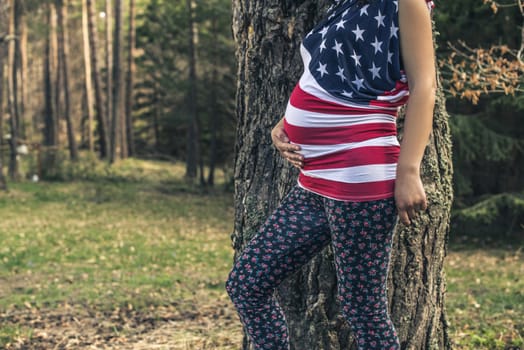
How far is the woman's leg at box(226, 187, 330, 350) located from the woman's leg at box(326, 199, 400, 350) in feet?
0.38

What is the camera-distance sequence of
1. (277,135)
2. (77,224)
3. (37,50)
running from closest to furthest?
(277,135), (77,224), (37,50)

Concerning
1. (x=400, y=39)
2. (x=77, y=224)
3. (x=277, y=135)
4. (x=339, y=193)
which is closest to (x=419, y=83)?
(x=400, y=39)

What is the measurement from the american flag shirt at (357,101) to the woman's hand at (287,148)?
0.12 metres

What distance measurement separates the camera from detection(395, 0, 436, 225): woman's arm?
2207mm

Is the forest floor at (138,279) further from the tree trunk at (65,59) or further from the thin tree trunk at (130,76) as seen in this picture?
the thin tree trunk at (130,76)

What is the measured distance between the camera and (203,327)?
554 centimetres

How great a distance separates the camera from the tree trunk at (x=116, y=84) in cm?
2717

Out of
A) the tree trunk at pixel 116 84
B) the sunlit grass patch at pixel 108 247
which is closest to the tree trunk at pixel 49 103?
the tree trunk at pixel 116 84

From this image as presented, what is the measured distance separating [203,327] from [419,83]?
3.77 m

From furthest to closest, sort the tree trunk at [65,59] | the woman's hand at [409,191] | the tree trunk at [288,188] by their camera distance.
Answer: the tree trunk at [65,59] → the tree trunk at [288,188] → the woman's hand at [409,191]

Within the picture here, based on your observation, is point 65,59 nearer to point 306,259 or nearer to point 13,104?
point 13,104

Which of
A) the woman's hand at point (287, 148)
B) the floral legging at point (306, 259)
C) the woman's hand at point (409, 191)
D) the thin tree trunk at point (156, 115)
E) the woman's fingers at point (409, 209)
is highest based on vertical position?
the woman's hand at point (287, 148)

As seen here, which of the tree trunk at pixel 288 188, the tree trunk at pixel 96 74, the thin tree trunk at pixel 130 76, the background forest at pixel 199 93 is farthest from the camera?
the thin tree trunk at pixel 130 76

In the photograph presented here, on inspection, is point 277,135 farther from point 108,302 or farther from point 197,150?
point 197,150
